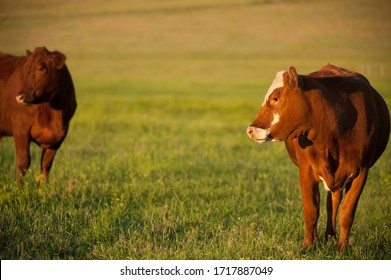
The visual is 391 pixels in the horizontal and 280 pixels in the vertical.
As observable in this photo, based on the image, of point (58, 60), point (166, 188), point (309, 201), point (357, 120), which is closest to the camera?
point (357, 120)

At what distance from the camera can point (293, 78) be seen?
6.18 m

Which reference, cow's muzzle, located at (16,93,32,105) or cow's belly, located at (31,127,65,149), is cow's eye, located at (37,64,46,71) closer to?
cow's muzzle, located at (16,93,32,105)

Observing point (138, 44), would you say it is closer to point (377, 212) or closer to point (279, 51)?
point (279, 51)

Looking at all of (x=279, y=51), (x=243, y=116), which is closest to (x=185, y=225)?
(x=243, y=116)

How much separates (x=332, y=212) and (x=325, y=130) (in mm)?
1332

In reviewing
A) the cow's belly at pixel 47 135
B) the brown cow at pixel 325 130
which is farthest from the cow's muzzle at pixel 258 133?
the cow's belly at pixel 47 135

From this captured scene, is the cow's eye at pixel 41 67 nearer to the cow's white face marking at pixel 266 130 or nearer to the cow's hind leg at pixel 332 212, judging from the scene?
the cow's white face marking at pixel 266 130

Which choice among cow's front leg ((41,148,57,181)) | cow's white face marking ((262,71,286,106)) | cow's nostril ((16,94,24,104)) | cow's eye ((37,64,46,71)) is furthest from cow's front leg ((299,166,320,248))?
cow's front leg ((41,148,57,181))

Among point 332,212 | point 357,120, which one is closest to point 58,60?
point 332,212

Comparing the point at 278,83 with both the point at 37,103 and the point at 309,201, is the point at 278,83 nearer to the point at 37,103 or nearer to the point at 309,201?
the point at 309,201

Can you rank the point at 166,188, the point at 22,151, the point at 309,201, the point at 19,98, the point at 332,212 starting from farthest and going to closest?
the point at 166,188 → the point at 22,151 → the point at 19,98 → the point at 332,212 → the point at 309,201

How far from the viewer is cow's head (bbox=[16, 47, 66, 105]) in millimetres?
9078

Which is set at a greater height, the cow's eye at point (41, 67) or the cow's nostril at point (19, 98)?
the cow's eye at point (41, 67)

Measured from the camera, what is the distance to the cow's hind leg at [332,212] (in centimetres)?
721
